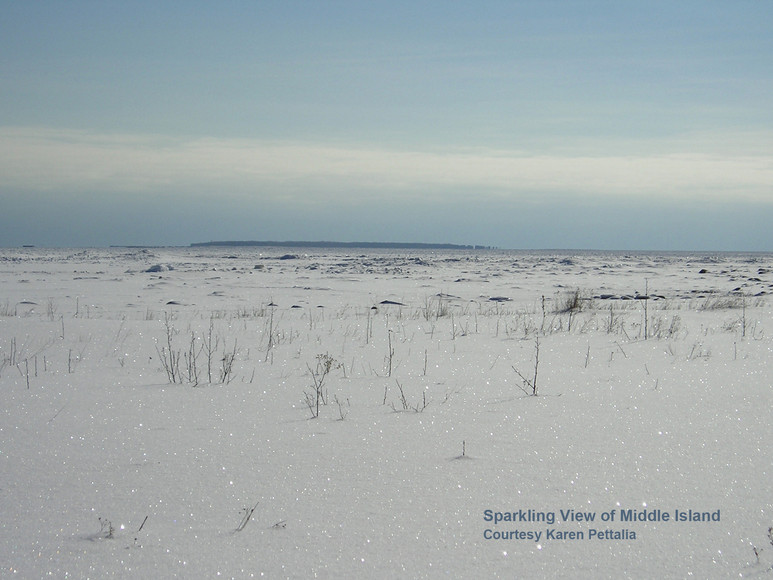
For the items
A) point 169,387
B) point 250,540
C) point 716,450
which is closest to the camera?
point 250,540

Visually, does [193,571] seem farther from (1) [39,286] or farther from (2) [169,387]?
(1) [39,286]

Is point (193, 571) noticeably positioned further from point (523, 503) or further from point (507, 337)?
point (507, 337)

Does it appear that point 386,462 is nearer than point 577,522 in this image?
No

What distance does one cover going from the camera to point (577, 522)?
2.28 metres

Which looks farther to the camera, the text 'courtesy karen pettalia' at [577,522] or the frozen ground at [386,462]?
the text 'courtesy karen pettalia' at [577,522]

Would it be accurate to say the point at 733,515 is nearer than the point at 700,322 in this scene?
Yes

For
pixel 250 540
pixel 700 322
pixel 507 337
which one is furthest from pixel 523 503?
pixel 700 322

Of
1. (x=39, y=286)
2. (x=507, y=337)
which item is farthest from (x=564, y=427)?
(x=39, y=286)

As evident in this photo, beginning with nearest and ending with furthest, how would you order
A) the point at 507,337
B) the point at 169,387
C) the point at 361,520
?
1. the point at 361,520
2. the point at 169,387
3. the point at 507,337

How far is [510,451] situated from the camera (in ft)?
9.86

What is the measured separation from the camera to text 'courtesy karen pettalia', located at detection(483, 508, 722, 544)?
2.19 metres

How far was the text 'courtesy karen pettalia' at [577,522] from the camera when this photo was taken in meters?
2.19

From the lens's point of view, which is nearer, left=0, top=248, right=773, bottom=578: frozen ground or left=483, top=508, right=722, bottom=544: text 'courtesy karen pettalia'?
left=0, top=248, right=773, bottom=578: frozen ground

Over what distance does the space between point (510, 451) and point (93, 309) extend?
33.9 feet
